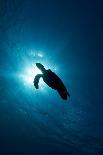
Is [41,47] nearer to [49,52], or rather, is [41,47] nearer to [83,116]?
[49,52]

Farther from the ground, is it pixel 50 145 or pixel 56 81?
pixel 50 145

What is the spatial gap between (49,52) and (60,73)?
171 cm

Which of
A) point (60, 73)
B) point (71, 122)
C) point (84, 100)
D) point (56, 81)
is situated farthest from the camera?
point (71, 122)

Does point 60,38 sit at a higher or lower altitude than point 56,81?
higher

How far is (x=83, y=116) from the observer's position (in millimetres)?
20938

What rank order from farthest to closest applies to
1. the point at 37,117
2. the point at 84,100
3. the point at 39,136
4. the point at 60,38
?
1. the point at 39,136
2. the point at 37,117
3. the point at 84,100
4. the point at 60,38

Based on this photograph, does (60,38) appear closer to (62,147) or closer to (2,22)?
(2,22)

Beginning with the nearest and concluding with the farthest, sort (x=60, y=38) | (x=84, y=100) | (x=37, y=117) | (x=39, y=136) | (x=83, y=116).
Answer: (x=60, y=38)
(x=84, y=100)
(x=83, y=116)
(x=37, y=117)
(x=39, y=136)

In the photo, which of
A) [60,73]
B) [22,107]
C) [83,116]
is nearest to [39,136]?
[22,107]

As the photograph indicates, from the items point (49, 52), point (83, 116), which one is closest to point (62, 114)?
point (83, 116)

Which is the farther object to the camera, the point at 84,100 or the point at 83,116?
the point at 83,116

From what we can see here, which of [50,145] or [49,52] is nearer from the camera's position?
→ [49,52]

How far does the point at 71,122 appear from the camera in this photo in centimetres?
2247

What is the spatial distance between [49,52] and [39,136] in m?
14.9
